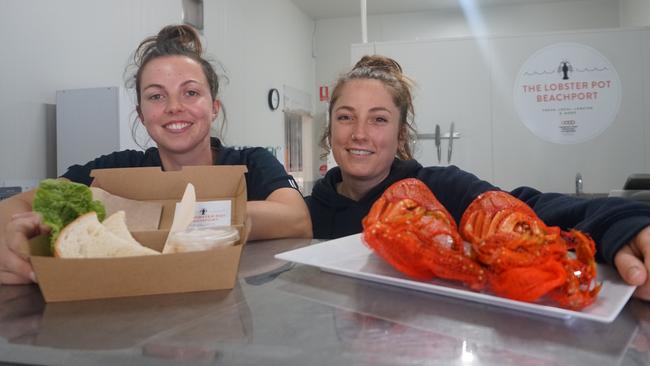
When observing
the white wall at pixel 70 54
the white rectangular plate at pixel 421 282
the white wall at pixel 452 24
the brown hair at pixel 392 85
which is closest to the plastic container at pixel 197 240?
the white rectangular plate at pixel 421 282

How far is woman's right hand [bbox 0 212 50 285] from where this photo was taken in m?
0.57

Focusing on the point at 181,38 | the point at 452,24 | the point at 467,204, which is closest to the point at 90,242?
the point at 467,204

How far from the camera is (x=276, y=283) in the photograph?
22.5 inches

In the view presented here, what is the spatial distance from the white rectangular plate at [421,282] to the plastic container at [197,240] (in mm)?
124

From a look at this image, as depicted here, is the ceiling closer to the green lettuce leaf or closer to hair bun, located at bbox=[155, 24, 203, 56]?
hair bun, located at bbox=[155, 24, 203, 56]

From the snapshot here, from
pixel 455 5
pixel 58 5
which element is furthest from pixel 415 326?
pixel 455 5

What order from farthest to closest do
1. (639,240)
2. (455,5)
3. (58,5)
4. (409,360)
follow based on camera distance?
(455,5)
(58,5)
(639,240)
(409,360)

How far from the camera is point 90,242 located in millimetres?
522

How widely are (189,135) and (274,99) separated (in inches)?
120

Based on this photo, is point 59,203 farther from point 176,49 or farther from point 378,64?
point 378,64

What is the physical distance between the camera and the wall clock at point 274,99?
164 inches

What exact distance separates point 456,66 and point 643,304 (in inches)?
106

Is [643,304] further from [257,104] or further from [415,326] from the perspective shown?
[257,104]

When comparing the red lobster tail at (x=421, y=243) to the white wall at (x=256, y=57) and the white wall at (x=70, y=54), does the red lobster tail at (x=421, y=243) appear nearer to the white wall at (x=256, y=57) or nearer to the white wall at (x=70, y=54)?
the white wall at (x=70, y=54)
